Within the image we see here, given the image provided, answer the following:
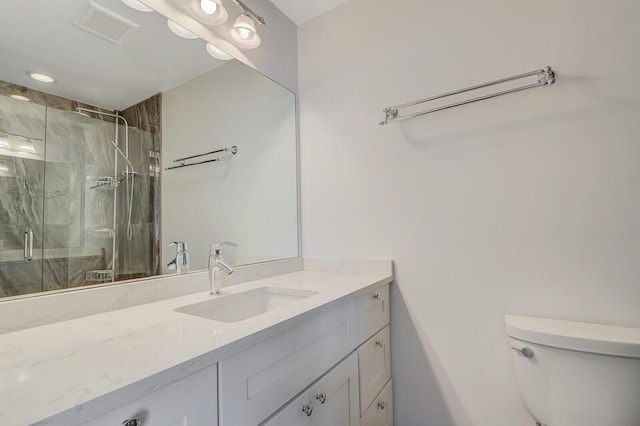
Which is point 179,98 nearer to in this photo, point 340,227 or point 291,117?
point 291,117

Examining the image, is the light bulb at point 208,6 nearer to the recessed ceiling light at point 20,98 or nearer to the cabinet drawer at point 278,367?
the recessed ceiling light at point 20,98

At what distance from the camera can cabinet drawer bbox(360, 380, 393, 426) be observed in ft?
3.95

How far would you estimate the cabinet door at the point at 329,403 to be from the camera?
80 cm

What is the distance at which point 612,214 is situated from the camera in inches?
41.3

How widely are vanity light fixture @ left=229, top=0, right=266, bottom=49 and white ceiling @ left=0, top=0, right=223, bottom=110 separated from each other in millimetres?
208

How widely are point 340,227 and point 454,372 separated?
2.81ft

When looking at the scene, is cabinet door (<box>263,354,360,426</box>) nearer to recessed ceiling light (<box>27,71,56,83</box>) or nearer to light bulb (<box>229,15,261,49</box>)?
recessed ceiling light (<box>27,71,56,83</box>)

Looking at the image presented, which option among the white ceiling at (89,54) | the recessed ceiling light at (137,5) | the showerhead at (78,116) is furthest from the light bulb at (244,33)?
the showerhead at (78,116)

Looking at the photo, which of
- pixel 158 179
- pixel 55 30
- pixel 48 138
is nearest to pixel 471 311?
pixel 158 179

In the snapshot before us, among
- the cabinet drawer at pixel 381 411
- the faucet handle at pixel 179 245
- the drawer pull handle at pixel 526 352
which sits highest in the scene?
the faucet handle at pixel 179 245

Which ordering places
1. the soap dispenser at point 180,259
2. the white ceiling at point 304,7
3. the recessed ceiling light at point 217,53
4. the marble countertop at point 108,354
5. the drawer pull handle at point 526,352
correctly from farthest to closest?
the white ceiling at point 304,7 → the recessed ceiling light at point 217,53 → the soap dispenser at point 180,259 → the drawer pull handle at point 526,352 → the marble countertop at point 108,354

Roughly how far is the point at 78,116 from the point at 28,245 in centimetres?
42

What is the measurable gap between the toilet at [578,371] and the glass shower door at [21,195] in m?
1.55

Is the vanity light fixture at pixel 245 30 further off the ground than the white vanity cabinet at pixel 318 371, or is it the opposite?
the vanity light fixture at pixel 245 30
